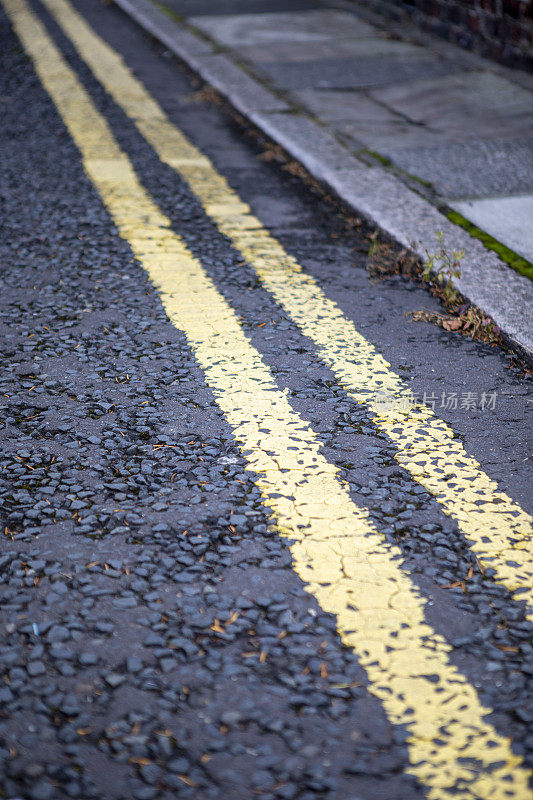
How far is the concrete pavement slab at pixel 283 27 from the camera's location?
23.2 feet

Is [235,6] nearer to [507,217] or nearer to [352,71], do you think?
[352,71]

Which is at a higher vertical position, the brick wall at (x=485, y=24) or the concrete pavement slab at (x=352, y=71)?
the brick wall at (x=485, y=24)

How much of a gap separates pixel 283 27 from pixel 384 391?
6.24 meters

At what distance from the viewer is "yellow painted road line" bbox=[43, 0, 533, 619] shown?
6.11 ft

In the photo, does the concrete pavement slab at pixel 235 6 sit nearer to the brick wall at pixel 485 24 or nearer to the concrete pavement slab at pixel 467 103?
the brick wall at pixel 485 24

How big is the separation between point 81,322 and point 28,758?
1.77m

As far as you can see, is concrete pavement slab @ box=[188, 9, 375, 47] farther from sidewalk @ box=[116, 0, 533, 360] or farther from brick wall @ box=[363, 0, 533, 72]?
brick wall @ box=[363, 0, 533, 72]

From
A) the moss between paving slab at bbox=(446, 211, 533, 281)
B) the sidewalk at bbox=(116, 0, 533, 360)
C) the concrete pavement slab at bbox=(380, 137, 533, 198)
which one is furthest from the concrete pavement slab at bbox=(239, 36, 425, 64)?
the moss between paving slab at bbox=(446, 211, 533, 281)

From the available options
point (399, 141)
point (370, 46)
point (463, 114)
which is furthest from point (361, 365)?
point (370, 46)

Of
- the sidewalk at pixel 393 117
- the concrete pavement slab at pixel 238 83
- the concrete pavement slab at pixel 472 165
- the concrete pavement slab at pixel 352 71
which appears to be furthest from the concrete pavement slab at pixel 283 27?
the concrete pavement slab at pixel 472 165

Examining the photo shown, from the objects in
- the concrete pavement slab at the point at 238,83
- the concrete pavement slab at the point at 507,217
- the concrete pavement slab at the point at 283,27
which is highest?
the concrete pavement slab at the point at 283,27

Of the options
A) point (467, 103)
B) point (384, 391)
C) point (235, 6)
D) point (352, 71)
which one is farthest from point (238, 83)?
point (384, 391)

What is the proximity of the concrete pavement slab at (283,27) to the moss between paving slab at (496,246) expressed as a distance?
429 centimetres

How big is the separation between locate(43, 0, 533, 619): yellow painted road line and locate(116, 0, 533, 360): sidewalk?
0.54m
